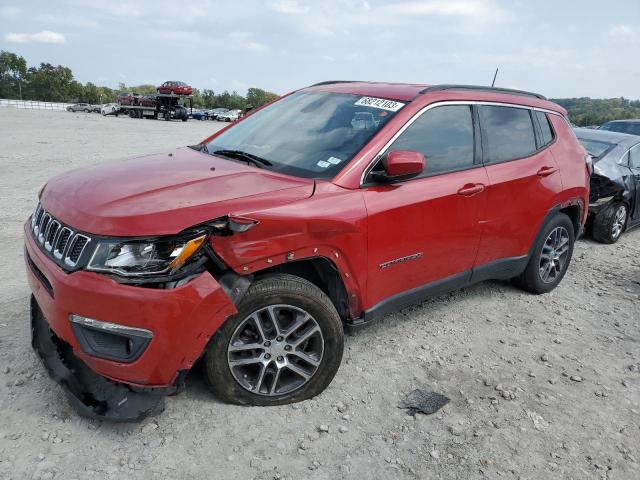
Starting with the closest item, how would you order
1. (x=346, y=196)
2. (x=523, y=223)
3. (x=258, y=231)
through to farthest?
(x=258, y=231), (x=346, y=196), (x=523, y=223)

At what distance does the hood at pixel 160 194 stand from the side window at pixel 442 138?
0.86m

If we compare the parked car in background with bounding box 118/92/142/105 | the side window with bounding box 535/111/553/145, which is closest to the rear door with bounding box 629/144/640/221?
the side window with bounding box 535/111/553/145

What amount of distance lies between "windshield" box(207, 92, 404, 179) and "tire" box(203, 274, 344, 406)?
29.0 inches

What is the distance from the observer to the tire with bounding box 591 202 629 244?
6.79 metres

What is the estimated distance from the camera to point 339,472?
245 centimetres

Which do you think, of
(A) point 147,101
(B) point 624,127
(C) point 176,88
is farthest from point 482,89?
(A) point 147,101

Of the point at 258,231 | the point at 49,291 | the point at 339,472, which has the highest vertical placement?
the point at 258,231

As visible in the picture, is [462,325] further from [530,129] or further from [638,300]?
[638,300]

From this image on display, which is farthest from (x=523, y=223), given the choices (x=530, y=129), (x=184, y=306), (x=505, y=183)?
(x=184, y=306)

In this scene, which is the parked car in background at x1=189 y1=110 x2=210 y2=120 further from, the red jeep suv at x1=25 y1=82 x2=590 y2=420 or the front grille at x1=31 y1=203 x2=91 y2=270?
the front grille at x1=31 y1=203 x2=91 y2=270

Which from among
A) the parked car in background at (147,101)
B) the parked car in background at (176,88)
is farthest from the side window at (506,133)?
the parked car in background at (147,101)

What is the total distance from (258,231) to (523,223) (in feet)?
8.28

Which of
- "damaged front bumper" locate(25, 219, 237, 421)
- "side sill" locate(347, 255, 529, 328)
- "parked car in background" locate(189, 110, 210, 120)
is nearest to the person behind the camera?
"damaged front bumper" locate(25, 219, 237, 421)

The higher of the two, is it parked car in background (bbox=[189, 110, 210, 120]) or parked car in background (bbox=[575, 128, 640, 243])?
parked car in background (bbox=[189, 110, 210, 120])
